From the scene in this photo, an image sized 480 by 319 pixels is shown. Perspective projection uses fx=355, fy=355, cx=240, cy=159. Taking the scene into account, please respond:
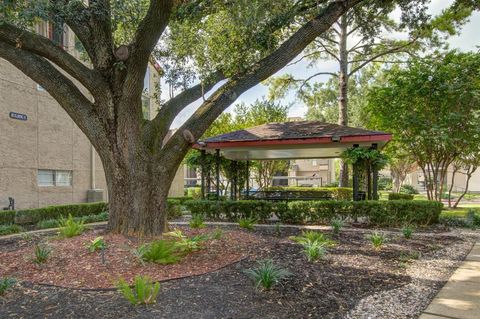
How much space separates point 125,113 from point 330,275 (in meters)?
4.42

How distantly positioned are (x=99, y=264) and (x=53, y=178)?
35.0ft

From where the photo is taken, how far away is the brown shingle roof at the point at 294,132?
39.8ft

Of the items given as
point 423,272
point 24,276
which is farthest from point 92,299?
point 423,272

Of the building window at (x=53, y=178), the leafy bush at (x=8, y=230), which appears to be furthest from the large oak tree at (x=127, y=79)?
the building window at (x=53, y=178)

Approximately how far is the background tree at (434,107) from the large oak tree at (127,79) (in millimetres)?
9646

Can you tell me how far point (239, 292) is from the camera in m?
4.36

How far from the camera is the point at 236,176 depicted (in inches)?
663

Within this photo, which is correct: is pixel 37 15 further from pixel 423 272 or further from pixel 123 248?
pixel 423 272

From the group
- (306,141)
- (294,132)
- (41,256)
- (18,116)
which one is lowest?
(41,256)

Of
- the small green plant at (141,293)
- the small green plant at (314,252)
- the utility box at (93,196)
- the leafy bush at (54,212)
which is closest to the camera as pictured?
the small green plant at (141,293)

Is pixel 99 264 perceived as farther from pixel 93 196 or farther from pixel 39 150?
pixel 93 196

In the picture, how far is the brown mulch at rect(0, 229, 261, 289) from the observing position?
4766 millimetres

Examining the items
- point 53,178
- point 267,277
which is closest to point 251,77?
point 267,277

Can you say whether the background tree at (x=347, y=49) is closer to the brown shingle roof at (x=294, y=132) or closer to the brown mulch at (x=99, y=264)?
the brown shingle roof at (x=294, y=132)
